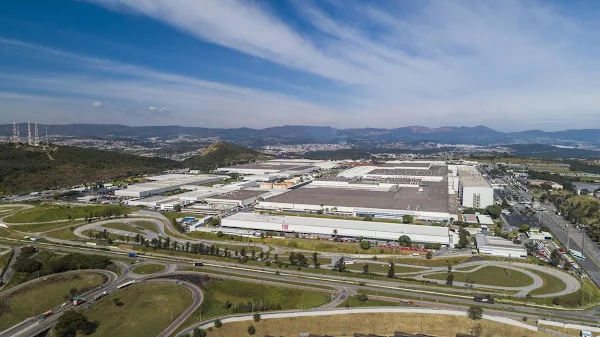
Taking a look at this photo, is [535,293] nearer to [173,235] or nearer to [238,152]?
[173,235]

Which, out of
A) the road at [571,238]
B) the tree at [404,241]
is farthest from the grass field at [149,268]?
the road at [571,238]

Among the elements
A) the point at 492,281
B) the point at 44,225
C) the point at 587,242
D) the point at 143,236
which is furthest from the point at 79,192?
the point at 587,242

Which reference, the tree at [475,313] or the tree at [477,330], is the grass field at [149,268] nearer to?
the tree at [475,313]

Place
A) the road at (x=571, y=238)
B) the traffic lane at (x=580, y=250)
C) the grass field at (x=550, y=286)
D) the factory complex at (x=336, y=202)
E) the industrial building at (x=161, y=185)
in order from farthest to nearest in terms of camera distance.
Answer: the industrial building at (x=161, y=185) → the factory complex at (x=336, y=202) → the road at (x=571, y=238) → the traffic lane at (x=580, y=250) → the grass field at (x=550, y=286)

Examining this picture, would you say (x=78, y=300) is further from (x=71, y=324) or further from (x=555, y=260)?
(x=555, y=260)

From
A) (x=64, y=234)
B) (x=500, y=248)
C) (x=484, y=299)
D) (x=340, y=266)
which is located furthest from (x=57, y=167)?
(x=484, y=299)
